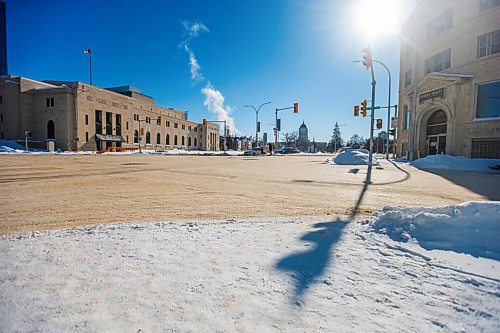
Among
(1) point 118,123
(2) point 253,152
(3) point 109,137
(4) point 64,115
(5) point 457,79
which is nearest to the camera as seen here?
(5) point 457,79

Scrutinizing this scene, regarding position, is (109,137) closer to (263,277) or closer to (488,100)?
(488,100)

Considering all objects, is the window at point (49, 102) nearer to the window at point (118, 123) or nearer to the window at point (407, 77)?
the window at point (118, 123)

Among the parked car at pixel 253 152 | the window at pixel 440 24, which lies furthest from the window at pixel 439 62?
the parked car at pixel 253 152

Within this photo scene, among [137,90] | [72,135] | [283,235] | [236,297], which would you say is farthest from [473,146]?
[137,90]

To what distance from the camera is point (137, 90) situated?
81438mm

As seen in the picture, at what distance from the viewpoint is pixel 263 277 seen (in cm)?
280

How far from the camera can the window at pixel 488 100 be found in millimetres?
20969

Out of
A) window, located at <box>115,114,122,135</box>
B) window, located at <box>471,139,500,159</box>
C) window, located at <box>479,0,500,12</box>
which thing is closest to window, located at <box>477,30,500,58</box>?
window, located at <box>479,0,500,12</box>

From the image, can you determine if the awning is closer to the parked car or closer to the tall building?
the parked car

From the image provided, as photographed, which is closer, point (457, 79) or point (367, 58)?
point (367, 58)

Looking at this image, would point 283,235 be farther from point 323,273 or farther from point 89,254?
point 89,254

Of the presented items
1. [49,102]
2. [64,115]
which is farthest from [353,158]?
[49,102]

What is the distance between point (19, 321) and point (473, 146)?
30.1 metres

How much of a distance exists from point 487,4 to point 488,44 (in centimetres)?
391
